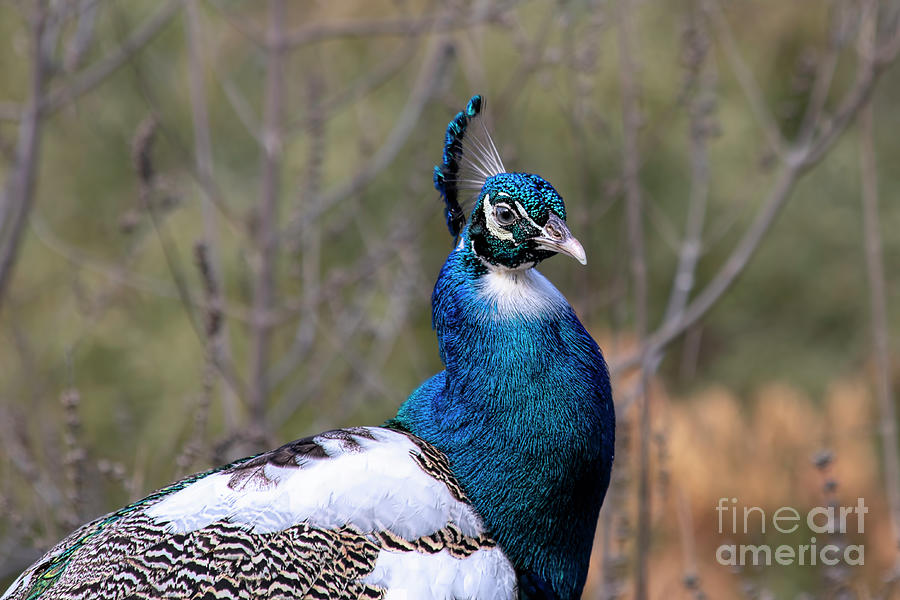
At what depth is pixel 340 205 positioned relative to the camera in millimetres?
4547

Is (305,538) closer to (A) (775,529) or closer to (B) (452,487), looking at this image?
(B) (452,487)

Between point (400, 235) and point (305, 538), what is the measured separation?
4.48ft

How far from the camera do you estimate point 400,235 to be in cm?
305

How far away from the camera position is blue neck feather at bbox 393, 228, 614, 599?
1971 mm

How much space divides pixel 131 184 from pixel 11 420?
2.23m

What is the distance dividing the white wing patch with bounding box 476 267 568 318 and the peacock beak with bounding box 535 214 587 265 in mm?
110

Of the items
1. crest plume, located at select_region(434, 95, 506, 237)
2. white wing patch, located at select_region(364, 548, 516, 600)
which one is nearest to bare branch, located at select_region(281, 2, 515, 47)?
crest plume, located at select_region(434, 95, 506, 237)

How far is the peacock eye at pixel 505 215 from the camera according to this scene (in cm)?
196

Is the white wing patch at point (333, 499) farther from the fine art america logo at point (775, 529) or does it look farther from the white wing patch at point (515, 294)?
the fine art america logo at point (775, 529)

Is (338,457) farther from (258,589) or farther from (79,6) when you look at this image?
(79,6)

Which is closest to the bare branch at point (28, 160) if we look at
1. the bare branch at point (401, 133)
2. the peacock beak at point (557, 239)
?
the bare branch at point (401, 133)

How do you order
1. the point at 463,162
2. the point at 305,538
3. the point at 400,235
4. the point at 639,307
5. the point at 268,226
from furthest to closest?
the point at 268,226 → the point at 400,235 → the point at 639,307 → the point at 463,162 → the point at 305,538

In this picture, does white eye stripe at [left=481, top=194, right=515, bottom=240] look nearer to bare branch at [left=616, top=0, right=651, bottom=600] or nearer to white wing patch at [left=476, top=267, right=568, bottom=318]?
white wing patch at [left=476, top=267, right=568, bottom=318]

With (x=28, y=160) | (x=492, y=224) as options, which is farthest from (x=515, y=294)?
(x=28, y=160)
